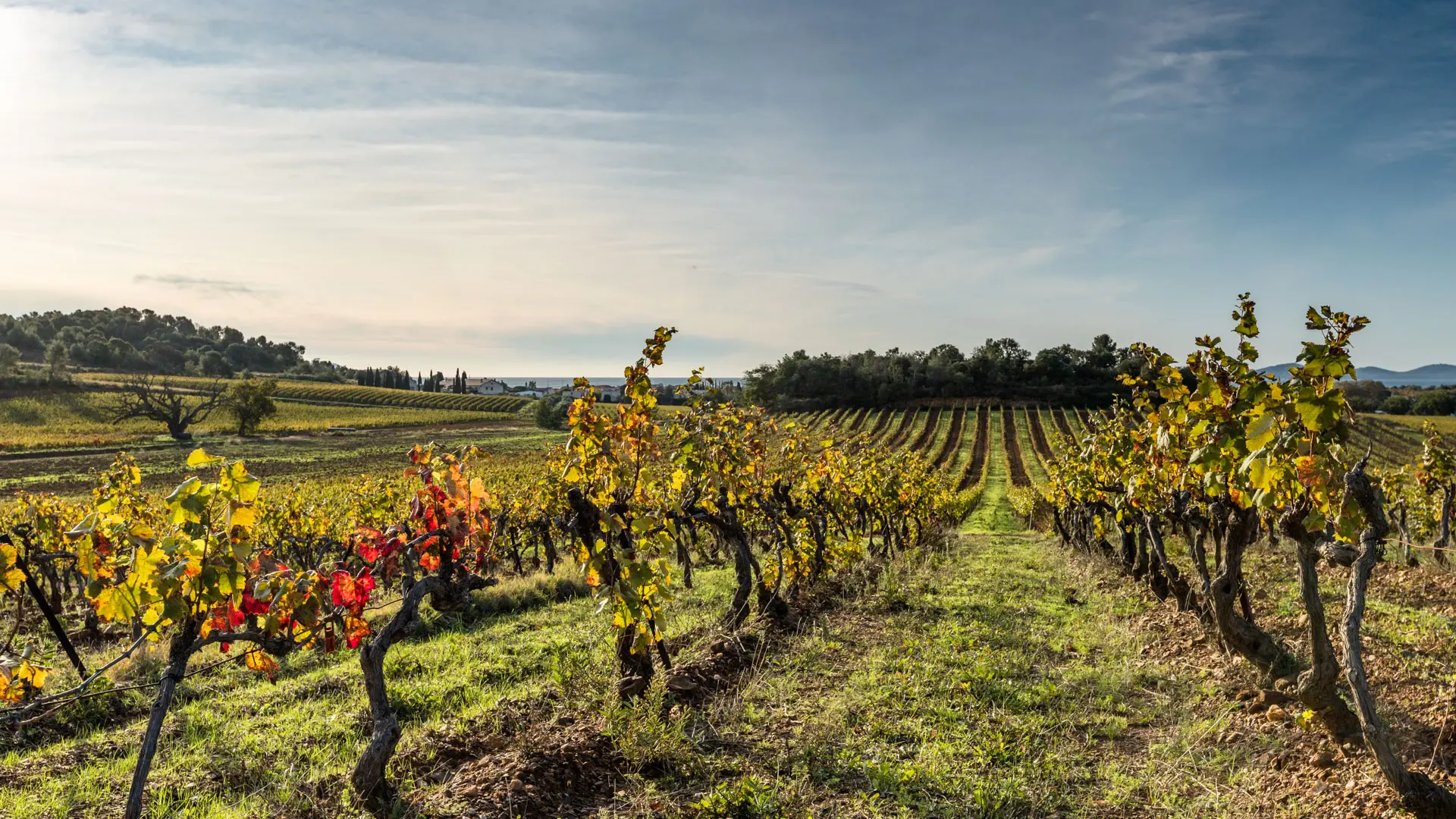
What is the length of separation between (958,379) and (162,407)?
3390 inches

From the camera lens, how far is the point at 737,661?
8.06m

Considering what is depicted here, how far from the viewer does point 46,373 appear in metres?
83.5

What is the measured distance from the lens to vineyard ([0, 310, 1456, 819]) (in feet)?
15.1

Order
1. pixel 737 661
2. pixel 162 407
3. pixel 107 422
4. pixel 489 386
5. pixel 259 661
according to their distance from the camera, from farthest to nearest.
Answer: pixel 489 386 < pixel 107 422 < pixel 162 407 < pixel 737 661 < pixel 259 661

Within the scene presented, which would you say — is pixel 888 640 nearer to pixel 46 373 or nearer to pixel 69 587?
pixel 69 587

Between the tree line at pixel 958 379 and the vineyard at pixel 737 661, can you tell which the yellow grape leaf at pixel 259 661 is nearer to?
the vineyard at pixel 737 661

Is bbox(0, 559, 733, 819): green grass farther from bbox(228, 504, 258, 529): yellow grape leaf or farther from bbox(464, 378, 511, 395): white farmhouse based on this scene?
bbox(464, 378, 511, 395): white farmhouse

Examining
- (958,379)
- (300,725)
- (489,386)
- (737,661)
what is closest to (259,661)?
(300,725)

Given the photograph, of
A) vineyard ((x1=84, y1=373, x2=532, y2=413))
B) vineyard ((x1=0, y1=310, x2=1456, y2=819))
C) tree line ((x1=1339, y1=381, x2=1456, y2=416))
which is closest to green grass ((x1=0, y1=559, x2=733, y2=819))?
vineyard ((x1=0, y1=310, x2=1456, y2=819))

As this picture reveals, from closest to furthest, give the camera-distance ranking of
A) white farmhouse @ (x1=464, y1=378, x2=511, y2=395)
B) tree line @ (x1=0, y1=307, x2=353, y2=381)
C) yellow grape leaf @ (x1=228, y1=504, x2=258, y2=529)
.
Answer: yellow grape leaf @ (x1=228, y1=504, x2=258, y2=529) → tree line @ (x1=0, y1=307, x2=353, y2=381) → white farmhouse @ (x1=464, y1=378, x2=511, y2=395)

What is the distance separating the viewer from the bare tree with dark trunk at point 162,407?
6788 cm

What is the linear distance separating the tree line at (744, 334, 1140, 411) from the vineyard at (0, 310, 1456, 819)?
2790 inches

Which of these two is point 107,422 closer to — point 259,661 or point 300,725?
point 300,725

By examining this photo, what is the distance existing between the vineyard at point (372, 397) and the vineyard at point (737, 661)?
331 ft
